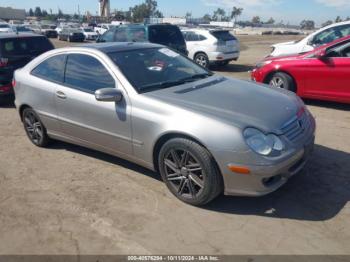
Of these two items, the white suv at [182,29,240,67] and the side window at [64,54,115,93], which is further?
the white suv at [182,29,240,67]

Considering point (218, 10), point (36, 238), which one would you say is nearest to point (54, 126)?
point (36, 238)

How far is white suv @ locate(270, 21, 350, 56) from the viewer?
1038 cm

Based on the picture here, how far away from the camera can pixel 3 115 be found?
765cm

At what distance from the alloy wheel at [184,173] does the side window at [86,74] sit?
1.15 meters

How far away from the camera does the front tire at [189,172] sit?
3.57m

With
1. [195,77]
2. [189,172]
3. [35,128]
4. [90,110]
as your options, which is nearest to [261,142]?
[189,172]

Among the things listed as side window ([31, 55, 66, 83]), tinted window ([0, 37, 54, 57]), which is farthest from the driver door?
tinted window ([0, 37, 54, 57])

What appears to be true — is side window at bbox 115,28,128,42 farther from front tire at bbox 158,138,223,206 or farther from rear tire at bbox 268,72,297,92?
front tire at bbox 158,138,223,206

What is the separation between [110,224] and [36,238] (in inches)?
27.1

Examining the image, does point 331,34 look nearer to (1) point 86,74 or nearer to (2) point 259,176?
(1) point 86,74

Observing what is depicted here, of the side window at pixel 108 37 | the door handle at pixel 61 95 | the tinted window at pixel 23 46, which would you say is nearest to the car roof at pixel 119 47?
the door handle at pixel 61 95

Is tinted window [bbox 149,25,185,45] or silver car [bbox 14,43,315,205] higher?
tinted window [bbox 149,25,185,45]

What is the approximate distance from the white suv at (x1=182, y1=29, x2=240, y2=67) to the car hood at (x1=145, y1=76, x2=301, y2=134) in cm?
916

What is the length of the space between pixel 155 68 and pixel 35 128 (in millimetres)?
2262
